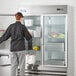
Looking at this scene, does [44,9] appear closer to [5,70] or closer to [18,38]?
[18,38]

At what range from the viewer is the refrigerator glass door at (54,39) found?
5016 mm

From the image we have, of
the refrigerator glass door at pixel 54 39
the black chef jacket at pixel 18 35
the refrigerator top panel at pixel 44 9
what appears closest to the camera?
the black chef jacket at pixel 18 35

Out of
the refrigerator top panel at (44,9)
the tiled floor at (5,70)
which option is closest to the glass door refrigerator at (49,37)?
the refrigerator top panel at (44,9)

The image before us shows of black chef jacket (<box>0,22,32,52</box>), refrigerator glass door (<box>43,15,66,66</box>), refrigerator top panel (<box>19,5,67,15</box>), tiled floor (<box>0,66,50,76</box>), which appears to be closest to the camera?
black chef jacket (<box>0,22,32,52</box>)

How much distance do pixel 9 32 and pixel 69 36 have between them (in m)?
1.42

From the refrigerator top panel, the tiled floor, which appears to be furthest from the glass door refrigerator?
the tiled floor

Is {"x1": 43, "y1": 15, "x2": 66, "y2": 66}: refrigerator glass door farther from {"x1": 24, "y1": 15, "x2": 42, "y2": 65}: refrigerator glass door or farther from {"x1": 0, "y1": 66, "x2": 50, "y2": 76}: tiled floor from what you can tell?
{"x1": 0, "y1": 66, "x2": 50, "y2": 76}: tiled floor

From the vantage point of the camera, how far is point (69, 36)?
5.05m

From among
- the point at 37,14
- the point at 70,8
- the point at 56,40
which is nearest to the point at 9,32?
the point at 37,14

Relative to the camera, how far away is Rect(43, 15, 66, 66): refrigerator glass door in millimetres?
5016

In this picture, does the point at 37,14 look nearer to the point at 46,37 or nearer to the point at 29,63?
the point at 46,37

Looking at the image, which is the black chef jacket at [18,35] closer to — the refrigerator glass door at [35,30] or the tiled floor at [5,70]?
the refrigerator glass door at [35,30]

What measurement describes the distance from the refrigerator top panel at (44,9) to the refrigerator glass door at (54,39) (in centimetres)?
18

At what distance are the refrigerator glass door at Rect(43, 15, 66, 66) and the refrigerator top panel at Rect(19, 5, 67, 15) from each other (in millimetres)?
182
